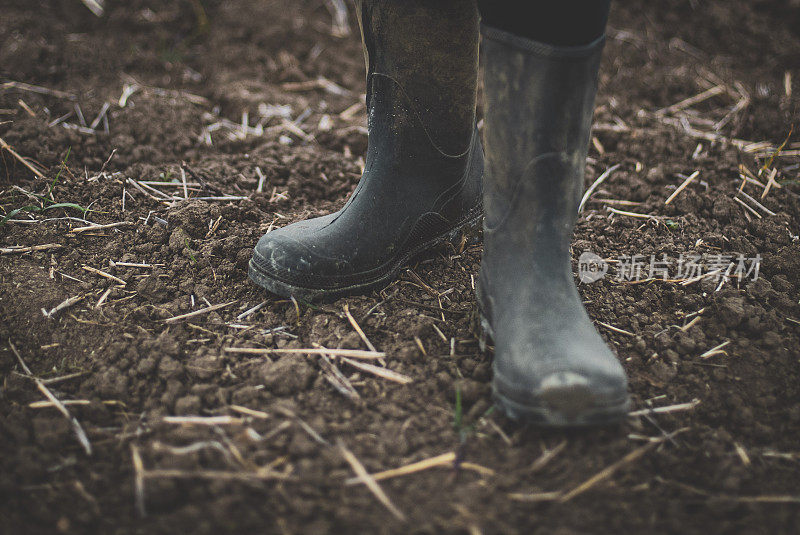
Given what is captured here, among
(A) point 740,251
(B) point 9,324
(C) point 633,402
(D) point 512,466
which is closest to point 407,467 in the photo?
(D) point 512,466

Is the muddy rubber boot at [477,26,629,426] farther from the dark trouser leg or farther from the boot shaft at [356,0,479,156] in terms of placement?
the boot shaft at [356,0,479,156]

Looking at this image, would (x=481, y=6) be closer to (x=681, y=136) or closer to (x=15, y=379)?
(x=15, y=379)

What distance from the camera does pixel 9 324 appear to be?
1.25 metres

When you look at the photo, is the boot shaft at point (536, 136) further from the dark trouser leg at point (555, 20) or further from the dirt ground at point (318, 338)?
the dirt ground at point (318, 338)

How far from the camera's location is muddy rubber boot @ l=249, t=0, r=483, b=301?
1.21m

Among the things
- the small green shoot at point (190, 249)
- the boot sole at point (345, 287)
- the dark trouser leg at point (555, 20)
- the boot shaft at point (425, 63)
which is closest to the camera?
the dark trouser leg at point (555, 20)

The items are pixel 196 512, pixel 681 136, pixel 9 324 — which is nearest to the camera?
pixel 196 512

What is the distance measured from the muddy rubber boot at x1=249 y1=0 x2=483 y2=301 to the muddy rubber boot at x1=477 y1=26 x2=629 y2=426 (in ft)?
0.79

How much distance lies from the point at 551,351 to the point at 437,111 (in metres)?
0.63

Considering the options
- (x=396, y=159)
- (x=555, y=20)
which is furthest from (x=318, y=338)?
(x=555, y=20)

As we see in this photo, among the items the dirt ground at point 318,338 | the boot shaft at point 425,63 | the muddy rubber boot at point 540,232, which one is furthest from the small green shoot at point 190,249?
the muddy rubber boot at point 540,232

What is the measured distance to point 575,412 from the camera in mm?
960

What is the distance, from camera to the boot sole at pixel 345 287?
4.29 feet

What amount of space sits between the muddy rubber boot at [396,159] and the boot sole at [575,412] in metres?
0.54
